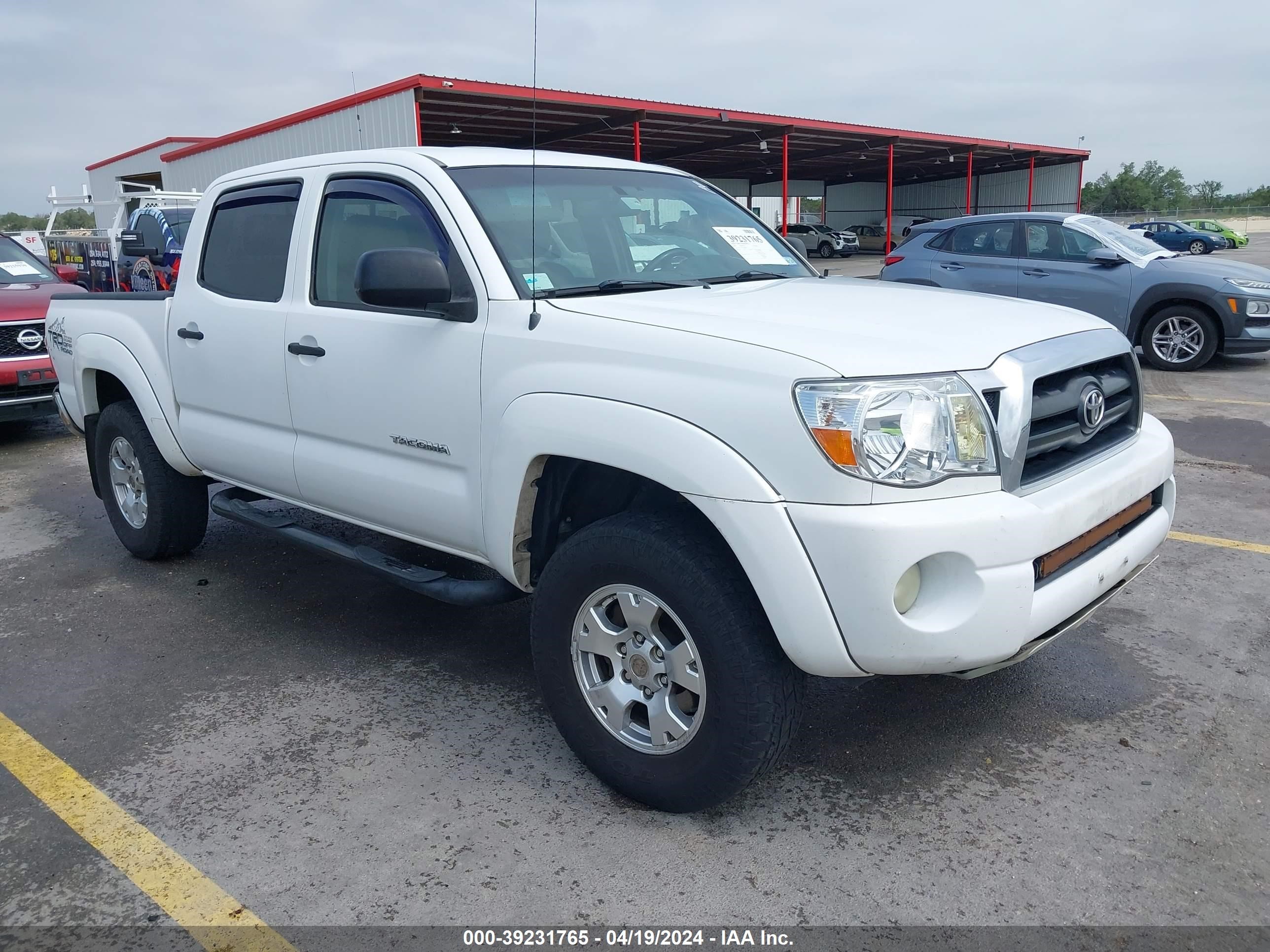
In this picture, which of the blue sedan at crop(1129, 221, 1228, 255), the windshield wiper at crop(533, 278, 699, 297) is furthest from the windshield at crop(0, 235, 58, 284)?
the blue sedan at crop(1129, 221, 1228, 255)

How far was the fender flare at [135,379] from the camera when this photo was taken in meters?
4.68

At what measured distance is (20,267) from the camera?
956 cm

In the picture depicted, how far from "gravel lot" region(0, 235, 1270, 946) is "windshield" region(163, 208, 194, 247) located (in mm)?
9250

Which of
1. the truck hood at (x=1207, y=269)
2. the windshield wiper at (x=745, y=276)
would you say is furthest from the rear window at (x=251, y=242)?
the truck hood at (x=1207, y=269)

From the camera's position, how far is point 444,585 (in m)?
3.44

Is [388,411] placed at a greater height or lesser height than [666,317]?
lesser

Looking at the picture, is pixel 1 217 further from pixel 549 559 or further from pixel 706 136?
pixel 549 559

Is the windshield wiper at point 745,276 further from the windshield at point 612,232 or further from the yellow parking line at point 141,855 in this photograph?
the yellow parking line at point 141,855

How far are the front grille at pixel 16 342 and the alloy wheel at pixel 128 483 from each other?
363 cm

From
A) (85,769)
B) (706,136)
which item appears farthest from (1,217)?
(85,769)

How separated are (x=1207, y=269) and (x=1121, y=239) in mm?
876

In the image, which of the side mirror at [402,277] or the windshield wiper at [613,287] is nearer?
the side mirror at [402,277]

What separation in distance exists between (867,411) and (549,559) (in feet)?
3.67

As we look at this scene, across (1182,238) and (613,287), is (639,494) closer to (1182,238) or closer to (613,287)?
(613,287)
